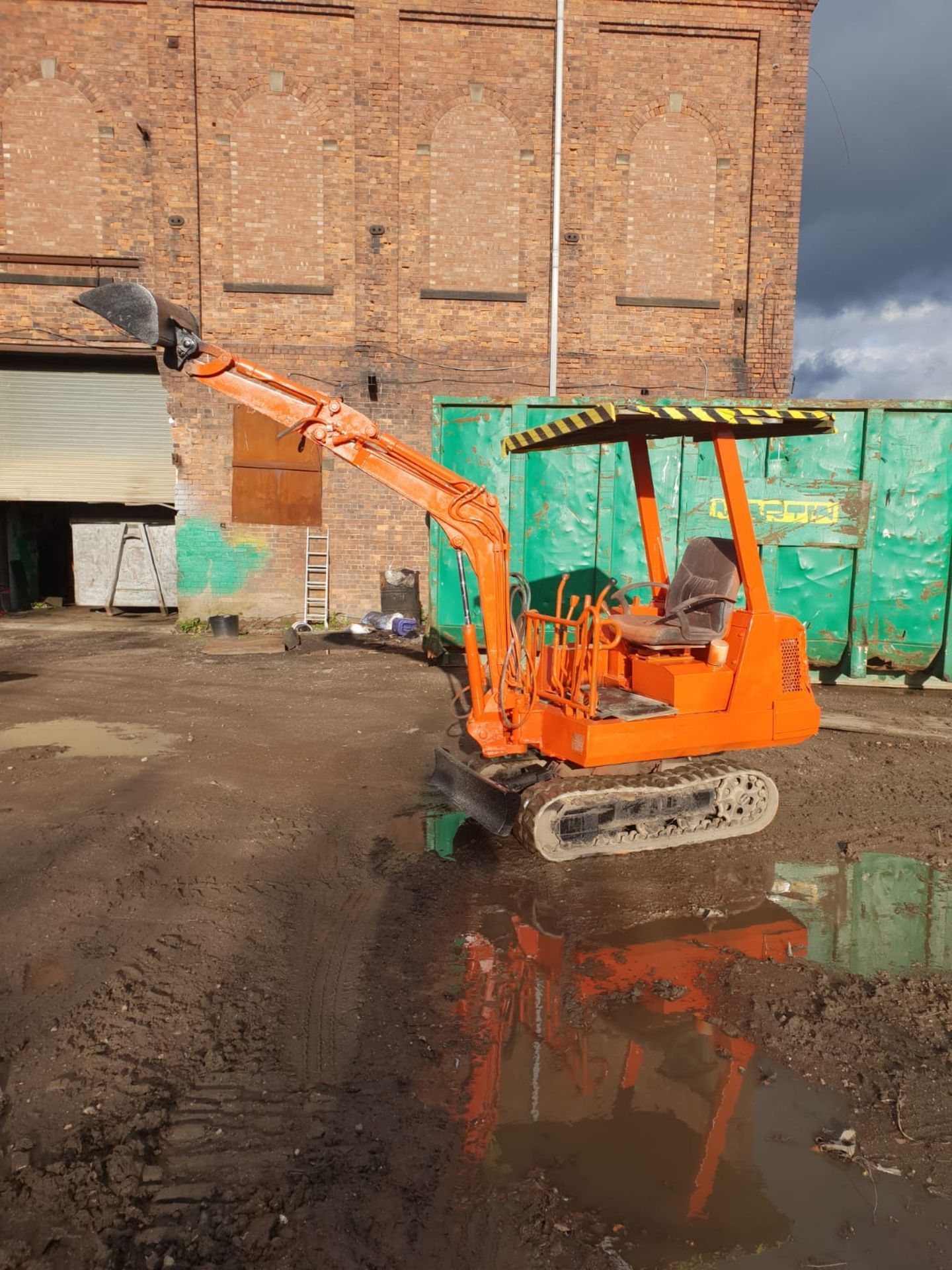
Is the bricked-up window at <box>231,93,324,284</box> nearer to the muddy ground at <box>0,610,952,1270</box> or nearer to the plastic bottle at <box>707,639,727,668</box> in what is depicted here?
the muddy ground at <box>0,610,952,1270</box>

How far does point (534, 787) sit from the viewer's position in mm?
4703

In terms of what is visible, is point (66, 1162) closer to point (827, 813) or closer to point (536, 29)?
point (827, 813)

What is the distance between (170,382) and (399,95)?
5929mm

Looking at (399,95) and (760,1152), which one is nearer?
(760,1152)

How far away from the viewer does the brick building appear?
45.0 feet

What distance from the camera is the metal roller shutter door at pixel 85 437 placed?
14.9m

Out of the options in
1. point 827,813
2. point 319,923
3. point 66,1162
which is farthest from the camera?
point 827,813

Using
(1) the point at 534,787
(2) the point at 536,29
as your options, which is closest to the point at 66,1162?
(1) the point at 534,787

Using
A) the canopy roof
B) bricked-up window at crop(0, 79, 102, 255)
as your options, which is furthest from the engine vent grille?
bricked-up window at crop(0, 79, 102, 255)

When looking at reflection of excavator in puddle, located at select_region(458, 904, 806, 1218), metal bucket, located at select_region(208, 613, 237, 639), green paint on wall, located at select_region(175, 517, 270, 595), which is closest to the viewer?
reflection of excavator in puddle, located at select_region(458, 904, 806, 1218)

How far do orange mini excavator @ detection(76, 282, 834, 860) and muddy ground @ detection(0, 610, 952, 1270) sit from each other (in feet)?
1.12

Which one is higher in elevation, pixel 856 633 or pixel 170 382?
pixel 170 382

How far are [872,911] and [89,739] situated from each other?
5.94m

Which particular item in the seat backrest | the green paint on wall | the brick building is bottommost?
the green paint on wall
